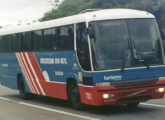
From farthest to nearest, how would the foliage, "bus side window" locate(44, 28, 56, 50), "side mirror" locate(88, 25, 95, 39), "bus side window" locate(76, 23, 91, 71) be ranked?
the foliage
"bus side window" locate(44, 28, 56, 50)
"bus side window" locate(76, 23, 91, 71)
"side mirror" locate(88, 25, 95, 39)

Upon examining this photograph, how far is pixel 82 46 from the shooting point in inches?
594

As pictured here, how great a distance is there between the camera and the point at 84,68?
14.8 meters

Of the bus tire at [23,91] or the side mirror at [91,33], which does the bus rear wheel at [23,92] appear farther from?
the side mirror at [91,33]

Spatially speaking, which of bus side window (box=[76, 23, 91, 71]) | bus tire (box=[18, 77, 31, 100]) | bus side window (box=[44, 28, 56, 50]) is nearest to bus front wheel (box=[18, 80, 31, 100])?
bus tire (box=[18, 77, 31, 100])

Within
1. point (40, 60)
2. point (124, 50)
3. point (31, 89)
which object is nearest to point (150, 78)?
point (124, 50)

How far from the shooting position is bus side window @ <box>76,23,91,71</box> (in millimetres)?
14656

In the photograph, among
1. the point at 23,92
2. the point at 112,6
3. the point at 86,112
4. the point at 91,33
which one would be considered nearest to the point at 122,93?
the point at 86,112

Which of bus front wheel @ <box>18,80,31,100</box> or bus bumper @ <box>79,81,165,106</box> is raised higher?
bus bumper @ <box>79,81,165,106</box>

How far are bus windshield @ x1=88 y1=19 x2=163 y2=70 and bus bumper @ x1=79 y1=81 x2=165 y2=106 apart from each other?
21.7 inches

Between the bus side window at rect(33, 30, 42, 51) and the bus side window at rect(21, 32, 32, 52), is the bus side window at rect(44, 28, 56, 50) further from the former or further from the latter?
the bus side window at rect(21, 32, 32, 52)

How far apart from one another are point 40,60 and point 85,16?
4.64 meters

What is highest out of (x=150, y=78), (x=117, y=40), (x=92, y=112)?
(x=117, y=40)

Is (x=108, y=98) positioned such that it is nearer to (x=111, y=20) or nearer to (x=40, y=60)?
(x=111, y=20)

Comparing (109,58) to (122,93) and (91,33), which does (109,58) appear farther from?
(122,93)
